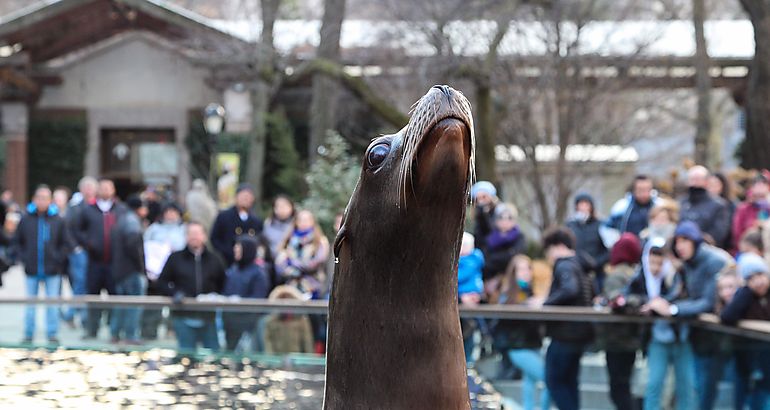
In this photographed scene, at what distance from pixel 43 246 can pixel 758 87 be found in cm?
1268

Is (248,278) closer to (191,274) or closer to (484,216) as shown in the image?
(191,274)

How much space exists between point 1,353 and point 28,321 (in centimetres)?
100

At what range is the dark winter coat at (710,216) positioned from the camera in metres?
10.5

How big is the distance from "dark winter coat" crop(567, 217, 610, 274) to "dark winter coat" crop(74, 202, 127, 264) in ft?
18.4

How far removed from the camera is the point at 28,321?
10469 mm

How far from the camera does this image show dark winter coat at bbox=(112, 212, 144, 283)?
1305 centimetres

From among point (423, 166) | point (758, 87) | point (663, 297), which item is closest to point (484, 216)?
point (663, 297)

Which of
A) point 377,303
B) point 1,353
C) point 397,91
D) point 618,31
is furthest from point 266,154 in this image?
point 377,303

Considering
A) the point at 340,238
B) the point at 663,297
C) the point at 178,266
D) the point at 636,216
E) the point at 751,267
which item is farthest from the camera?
the point at 636,216

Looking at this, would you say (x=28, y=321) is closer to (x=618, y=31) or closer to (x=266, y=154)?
(x=618, y=31)

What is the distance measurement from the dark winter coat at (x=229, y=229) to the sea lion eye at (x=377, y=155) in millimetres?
9245

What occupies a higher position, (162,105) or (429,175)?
(162,105)

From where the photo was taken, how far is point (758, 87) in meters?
19.4

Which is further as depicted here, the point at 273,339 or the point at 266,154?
the point at 266,154
